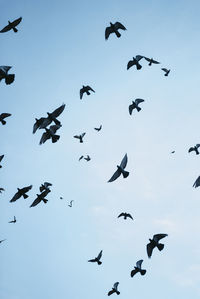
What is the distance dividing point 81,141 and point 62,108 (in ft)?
29.4

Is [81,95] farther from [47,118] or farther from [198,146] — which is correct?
[198,146]

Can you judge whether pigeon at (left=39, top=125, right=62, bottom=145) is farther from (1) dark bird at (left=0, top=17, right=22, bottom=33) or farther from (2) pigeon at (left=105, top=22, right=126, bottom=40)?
(2) pigeon at (left=105, top=22, right=126, bottom=40)

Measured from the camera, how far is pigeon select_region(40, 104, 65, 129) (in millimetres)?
13031

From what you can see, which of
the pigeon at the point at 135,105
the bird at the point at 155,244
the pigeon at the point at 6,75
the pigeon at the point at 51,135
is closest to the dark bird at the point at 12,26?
the pigeon at the point at 6,75

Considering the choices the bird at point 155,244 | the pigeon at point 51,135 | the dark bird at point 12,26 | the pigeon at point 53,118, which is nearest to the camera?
the pigeon at point 53,118

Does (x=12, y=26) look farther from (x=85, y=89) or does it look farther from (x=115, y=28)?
(x=85, y=89)

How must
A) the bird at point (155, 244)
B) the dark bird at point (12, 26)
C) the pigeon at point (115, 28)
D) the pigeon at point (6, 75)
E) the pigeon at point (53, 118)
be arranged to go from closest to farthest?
1. the pigeon at point (6, 75)
2. the pigeon at point (53, 118)
3. the dark bird at point (12, 26)
4. the bird at point (155, 244)
5. the pigeon at point (115, 28)

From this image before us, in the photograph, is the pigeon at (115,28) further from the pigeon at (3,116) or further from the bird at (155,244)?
the bird at (155,244)

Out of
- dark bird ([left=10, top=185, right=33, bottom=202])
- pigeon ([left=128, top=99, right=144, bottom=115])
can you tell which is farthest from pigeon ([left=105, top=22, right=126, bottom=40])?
dark bird ([left=10, top=185, right=33, bottom=202])

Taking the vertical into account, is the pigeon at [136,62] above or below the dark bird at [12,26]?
above

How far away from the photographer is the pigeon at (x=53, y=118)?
13031 millimetres

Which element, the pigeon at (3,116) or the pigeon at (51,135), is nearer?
the pigeon at (51,135)

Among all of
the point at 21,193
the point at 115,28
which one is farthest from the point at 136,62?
the point at 21,193

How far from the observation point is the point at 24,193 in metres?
14.6
